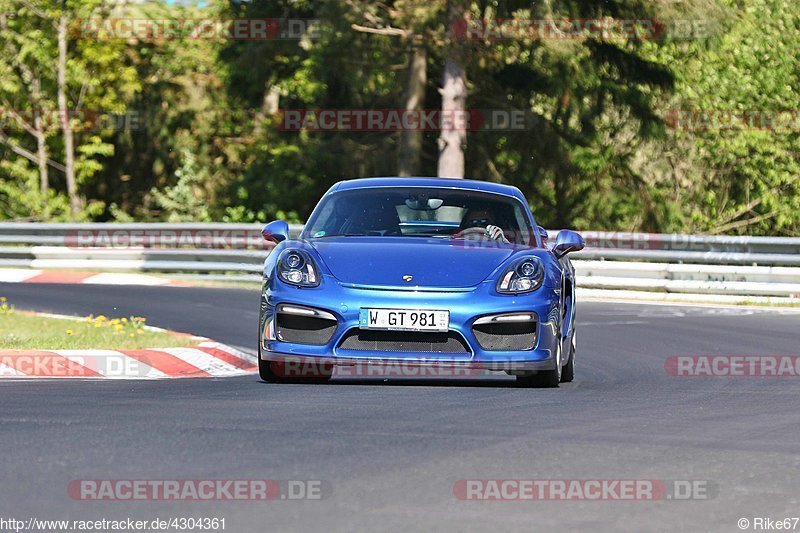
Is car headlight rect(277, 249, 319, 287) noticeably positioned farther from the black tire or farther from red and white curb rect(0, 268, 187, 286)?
Result: red and white curb rect(0, 268, 187, 286)

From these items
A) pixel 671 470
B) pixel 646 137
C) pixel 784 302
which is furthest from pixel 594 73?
pixel 671 470

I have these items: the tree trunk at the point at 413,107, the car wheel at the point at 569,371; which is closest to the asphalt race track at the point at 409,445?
the car wheel at the point at 569,371

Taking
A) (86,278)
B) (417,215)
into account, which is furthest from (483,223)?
(86,278)

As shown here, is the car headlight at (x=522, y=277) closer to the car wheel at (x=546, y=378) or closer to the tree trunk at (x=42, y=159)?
the car wheel at (x=546, y=378)

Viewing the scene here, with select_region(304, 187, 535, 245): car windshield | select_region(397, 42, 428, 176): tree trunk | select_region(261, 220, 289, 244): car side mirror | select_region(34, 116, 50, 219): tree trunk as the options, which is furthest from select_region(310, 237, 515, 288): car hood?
select_region(34, 116, 50, 219): tree trunk

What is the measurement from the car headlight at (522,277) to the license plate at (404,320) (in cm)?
43

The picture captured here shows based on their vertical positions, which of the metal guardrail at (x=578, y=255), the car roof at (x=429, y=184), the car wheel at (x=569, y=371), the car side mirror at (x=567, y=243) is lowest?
the metal guardrail at (x=578, y=255)

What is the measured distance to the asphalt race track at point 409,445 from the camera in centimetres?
559

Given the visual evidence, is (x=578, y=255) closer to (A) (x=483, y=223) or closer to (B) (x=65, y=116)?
(A) (x=483, y=223)

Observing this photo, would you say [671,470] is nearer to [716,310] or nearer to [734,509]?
[734,509]

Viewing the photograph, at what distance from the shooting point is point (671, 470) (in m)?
6.59

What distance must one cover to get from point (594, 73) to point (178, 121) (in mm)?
16225

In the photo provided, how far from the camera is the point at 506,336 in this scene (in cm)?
941

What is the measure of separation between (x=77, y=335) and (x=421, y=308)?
4850 mm
